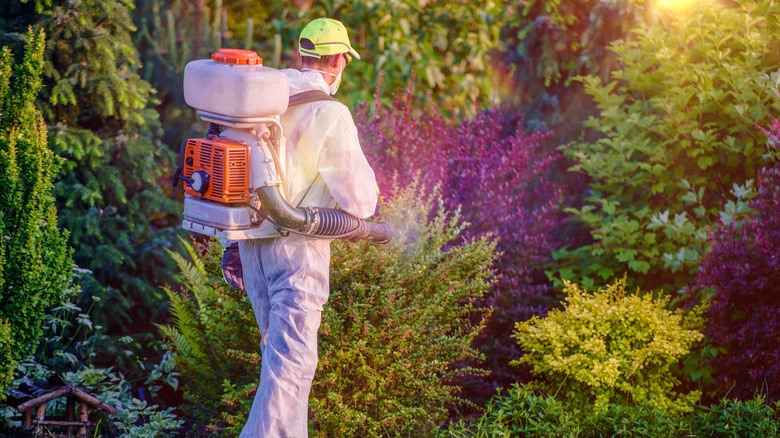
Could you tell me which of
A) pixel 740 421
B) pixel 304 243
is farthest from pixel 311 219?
pixel 740 421

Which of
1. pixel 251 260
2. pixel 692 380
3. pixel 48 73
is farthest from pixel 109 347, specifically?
pixel 692 380

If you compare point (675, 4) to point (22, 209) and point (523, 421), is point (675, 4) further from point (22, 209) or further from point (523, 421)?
point (22, 209)

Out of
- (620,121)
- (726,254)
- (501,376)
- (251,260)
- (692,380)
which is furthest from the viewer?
(620,121)

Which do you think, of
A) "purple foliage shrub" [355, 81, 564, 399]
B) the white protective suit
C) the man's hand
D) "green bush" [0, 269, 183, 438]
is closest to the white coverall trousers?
the white protective suit

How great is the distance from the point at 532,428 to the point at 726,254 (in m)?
1.40

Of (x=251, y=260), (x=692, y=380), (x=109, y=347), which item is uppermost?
(x=251, y=260)

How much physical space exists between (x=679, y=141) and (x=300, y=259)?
11.1ft

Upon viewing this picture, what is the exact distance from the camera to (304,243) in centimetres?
388

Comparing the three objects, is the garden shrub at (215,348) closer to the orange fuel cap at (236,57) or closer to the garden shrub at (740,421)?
the orange fuel cap at (236,57)

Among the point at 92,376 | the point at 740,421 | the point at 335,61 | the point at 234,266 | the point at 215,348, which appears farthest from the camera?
the point at 92,376

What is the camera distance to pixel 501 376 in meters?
5.82

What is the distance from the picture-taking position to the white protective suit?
382 centimetres

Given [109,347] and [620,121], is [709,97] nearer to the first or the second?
[620,121]

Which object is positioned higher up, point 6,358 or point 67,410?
point 6,358
